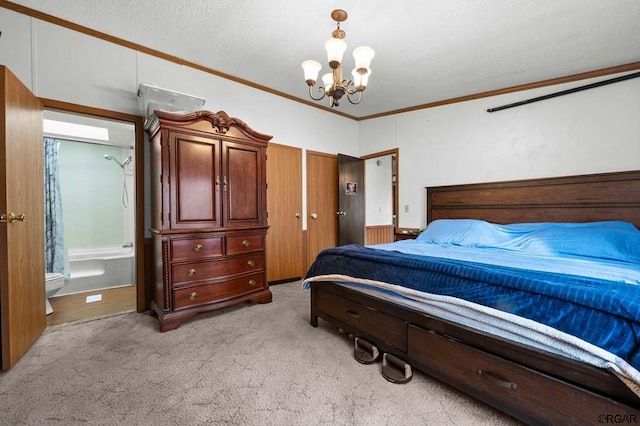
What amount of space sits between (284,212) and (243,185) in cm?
115

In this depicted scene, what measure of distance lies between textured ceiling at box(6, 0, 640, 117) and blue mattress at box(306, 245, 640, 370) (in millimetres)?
2027

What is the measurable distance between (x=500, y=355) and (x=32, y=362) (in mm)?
2854

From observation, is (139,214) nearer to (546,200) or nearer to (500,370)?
(500,370)

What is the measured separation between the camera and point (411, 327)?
1561 mm

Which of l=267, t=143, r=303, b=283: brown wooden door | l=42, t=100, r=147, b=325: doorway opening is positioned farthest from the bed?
l=42, t=100, r=147, b=325: doorway opening

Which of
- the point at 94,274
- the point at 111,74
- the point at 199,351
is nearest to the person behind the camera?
the point at 199,351

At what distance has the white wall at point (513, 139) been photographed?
271 cm

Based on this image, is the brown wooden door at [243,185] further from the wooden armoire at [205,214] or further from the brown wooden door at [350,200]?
the brown wooden door at [350,200]

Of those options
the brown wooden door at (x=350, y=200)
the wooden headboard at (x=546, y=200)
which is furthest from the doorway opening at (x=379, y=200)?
the wooden headboard at (x=546, y=200)

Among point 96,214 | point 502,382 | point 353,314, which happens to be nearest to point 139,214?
point 353,314

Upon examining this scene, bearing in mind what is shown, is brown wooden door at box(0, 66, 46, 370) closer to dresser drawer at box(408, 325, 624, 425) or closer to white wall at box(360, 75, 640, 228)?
dresser drawer at box(408, 325, 624, 425)

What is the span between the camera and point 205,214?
2.52 m

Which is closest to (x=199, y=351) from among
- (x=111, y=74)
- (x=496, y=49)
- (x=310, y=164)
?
(x=111, y=74)

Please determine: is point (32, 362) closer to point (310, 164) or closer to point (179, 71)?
point (179, 71)
